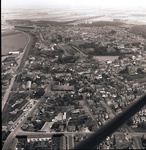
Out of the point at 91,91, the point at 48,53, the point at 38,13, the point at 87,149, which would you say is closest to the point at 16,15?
the point at 38,13

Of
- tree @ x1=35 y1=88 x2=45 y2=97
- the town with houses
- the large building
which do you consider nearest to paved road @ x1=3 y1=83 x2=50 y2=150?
the town with houses

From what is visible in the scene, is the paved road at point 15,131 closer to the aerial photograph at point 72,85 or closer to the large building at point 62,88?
the aerial photograph at point 72,85

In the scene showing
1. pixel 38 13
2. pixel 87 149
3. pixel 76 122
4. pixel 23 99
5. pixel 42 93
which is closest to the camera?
pixel 87 149

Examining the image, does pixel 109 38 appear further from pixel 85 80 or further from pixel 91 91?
pixel 91 91

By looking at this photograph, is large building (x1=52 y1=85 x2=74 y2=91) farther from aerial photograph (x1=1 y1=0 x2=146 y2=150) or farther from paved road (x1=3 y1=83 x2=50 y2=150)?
paved road (x1=3 y1=83 x2=50 y2=150)

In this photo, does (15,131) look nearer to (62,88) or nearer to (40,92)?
(40,92)

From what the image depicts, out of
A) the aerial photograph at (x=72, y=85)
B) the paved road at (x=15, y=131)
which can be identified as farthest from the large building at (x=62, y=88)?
the paved road at (x=15, y=131)

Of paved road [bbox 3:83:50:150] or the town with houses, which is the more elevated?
the town with houses
